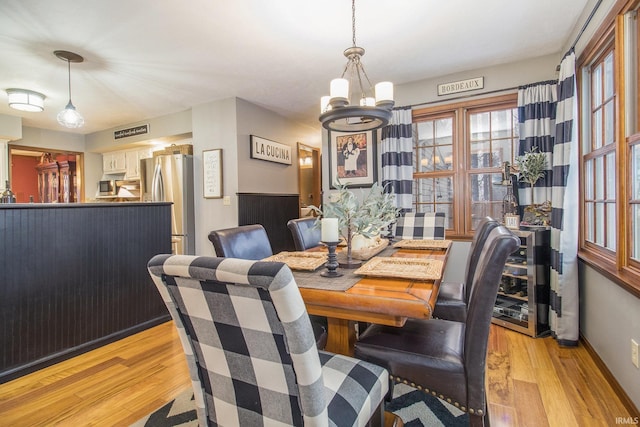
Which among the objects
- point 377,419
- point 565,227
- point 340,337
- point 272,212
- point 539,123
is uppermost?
point 539,123

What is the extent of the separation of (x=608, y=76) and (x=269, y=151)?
3.60 metres

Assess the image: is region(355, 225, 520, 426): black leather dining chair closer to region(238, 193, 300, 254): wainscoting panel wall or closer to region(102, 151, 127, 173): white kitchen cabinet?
region(238, 193, 300, 254): wainscoting panel wall

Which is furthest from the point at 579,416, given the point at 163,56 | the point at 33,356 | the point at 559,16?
the point at 163,56

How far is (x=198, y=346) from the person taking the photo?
89cm

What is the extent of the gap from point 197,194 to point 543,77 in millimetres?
4271

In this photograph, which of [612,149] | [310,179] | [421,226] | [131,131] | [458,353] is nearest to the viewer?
[458,353]

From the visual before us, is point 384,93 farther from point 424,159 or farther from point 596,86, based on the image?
point 424,159

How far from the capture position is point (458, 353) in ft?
3.90

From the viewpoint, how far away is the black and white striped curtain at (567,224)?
2303 millimetres

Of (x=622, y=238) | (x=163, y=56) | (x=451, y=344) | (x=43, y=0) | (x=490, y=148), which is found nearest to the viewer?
(x=451, y=344)

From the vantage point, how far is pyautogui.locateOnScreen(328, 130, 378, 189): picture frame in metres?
3.83

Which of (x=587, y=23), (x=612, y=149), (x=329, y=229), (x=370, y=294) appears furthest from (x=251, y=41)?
(x=612, y=149)

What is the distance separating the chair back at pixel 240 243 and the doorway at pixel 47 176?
5.66 metres

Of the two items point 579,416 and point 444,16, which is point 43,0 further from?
point 579,416
